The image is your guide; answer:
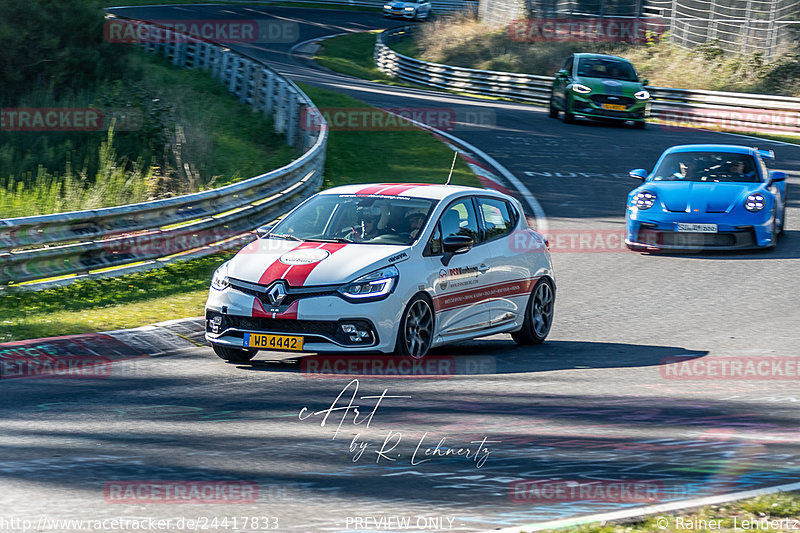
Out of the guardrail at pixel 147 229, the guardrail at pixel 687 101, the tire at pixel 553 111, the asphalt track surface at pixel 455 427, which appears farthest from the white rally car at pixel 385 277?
the guardrail at pixel 687 101

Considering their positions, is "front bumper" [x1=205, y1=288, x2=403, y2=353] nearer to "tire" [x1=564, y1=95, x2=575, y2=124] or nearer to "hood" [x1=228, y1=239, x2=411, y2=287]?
"hood" [x1=228, y1=239, x2=411, y2=287]

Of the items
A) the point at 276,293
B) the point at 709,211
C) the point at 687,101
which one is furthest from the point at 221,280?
the point at 687,101

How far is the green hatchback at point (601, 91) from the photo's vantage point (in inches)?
1194

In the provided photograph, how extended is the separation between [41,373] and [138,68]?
77.8 ft

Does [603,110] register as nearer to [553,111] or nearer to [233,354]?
[553,111]

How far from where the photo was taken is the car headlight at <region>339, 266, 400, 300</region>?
9273mm

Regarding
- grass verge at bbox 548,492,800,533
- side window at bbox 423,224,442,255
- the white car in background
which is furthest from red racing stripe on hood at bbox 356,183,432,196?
the white car in background

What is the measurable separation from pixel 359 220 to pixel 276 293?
135cm

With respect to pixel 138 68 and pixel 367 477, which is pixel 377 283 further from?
pixel 138 68

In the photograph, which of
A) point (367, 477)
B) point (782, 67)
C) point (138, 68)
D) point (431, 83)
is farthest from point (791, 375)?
point (431, 83)

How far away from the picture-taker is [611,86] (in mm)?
30344

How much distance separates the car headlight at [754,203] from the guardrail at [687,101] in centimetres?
1605

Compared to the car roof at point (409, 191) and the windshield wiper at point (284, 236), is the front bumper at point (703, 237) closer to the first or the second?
the car roof at point (409, 191)

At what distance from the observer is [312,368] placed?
9.52m
